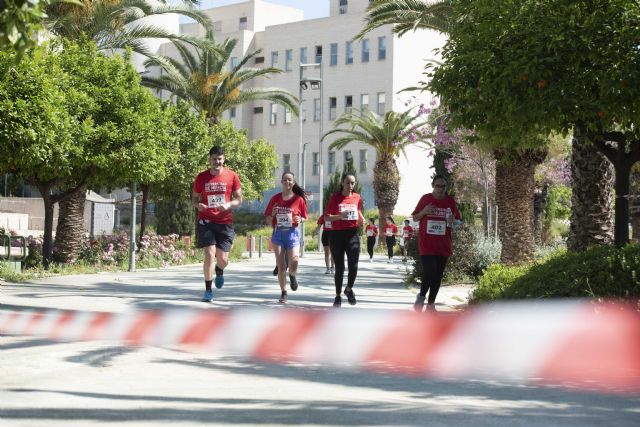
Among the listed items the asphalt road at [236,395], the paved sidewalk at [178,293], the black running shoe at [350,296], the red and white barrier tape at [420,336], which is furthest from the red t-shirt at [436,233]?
the asphalt road at [236,395]

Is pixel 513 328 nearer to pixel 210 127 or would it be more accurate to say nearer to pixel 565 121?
pixel 565 121

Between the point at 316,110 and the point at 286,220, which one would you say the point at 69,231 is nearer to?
the point at 286,220

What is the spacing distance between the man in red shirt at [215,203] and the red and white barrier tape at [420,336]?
116cm

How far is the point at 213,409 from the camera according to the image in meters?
6.55

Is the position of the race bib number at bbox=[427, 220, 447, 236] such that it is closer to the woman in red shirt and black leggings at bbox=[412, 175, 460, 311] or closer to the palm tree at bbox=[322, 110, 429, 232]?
the woman in red shirt and black leggings at bbox=[412, 175, 460, 311]

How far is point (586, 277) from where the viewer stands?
11.2 m

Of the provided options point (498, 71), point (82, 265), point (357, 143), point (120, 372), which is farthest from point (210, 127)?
point (357, 143)

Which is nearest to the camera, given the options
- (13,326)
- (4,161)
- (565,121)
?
(13,326)

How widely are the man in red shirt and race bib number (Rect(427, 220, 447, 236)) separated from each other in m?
2.41

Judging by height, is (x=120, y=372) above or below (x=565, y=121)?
below

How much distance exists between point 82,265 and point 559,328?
49.7 ft

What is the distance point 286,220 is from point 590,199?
13.5 feet

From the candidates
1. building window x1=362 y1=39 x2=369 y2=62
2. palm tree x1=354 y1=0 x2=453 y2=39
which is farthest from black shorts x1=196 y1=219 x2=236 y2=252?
building window x1=362 y1=39 x2=369 y2=62

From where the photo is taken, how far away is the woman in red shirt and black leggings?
13312 mm
